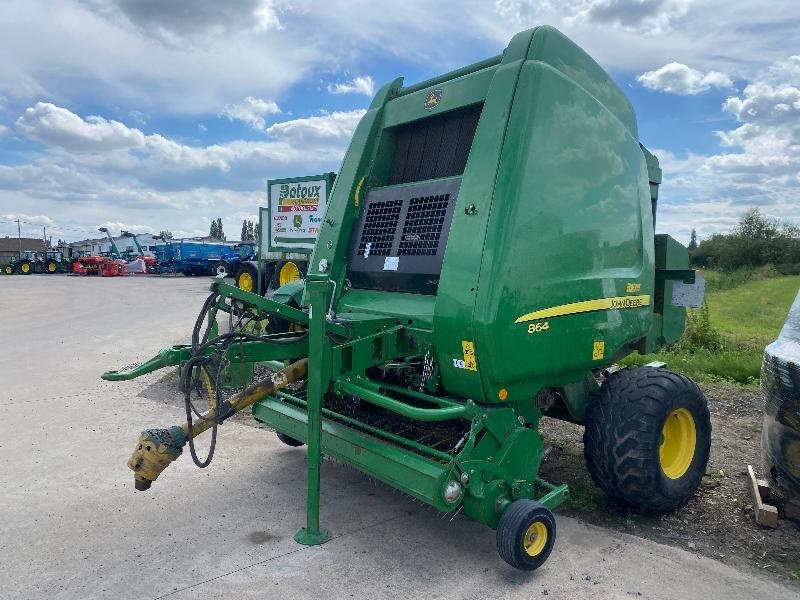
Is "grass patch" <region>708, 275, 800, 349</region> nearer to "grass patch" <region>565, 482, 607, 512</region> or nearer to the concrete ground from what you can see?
"grass patch" <region>565, 482, 607, 512</region>

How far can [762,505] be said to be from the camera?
3797 millimetres

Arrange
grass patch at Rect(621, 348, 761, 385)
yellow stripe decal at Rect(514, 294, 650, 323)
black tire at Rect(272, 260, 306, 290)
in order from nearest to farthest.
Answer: yellow stripe decal at Rect(514, 294, 650, 323) < grass patch at Rect(621, 348, 761, 385) < black tire at Rect(272, 260, 306, 290)

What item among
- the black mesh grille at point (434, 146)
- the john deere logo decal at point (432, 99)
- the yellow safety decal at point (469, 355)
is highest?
the john deere logo decal at point (432, 99)

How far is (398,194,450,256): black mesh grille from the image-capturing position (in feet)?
12.8

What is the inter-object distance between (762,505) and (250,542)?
3019mm

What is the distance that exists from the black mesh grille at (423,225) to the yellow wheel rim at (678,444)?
188cm

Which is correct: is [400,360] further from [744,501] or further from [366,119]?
[744,501]

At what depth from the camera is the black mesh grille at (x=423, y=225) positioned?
3887 millimetres

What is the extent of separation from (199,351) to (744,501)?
3599 mm

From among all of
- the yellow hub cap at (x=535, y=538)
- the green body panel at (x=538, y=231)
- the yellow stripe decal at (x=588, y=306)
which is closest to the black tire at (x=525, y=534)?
the yellow hub cap at (x=535, y=538)

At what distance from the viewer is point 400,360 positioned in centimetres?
377

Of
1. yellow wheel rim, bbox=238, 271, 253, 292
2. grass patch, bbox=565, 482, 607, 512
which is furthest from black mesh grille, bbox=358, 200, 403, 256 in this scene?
yellow wheel rim, bbox=238, 271, 253, 292

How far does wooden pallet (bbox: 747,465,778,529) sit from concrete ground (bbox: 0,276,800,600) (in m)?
0.63

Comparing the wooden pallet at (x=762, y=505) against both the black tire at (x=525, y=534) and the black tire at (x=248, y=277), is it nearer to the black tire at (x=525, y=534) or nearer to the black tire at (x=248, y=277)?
the black tire at (x=525, y=534)
